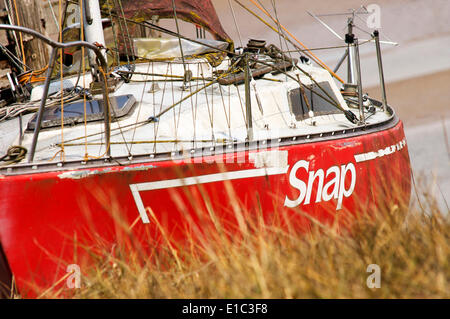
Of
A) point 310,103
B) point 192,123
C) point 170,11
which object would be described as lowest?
point 310,103

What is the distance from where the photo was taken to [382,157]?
630 centimetres

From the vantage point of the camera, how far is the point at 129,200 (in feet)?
16.8

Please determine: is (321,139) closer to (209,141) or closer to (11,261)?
(209,141)

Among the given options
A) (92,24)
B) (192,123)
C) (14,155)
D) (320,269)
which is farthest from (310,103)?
(320,269)

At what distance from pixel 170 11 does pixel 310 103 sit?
2.91 m

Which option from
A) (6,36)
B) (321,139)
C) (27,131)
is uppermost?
(6,36)

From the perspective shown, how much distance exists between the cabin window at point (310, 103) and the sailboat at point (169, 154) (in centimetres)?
1

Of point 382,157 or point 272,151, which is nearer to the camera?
point 272,151

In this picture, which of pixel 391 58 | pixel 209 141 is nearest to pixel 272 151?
pixel 209 141

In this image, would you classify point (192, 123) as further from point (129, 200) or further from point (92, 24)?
point (92, 24)

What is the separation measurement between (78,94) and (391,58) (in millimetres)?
12389

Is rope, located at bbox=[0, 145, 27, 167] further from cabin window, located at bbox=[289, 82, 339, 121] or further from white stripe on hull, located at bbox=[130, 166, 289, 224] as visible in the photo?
cabin window, located at bbox=[289, 82, 339, 121]

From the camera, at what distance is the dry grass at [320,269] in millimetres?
3340
